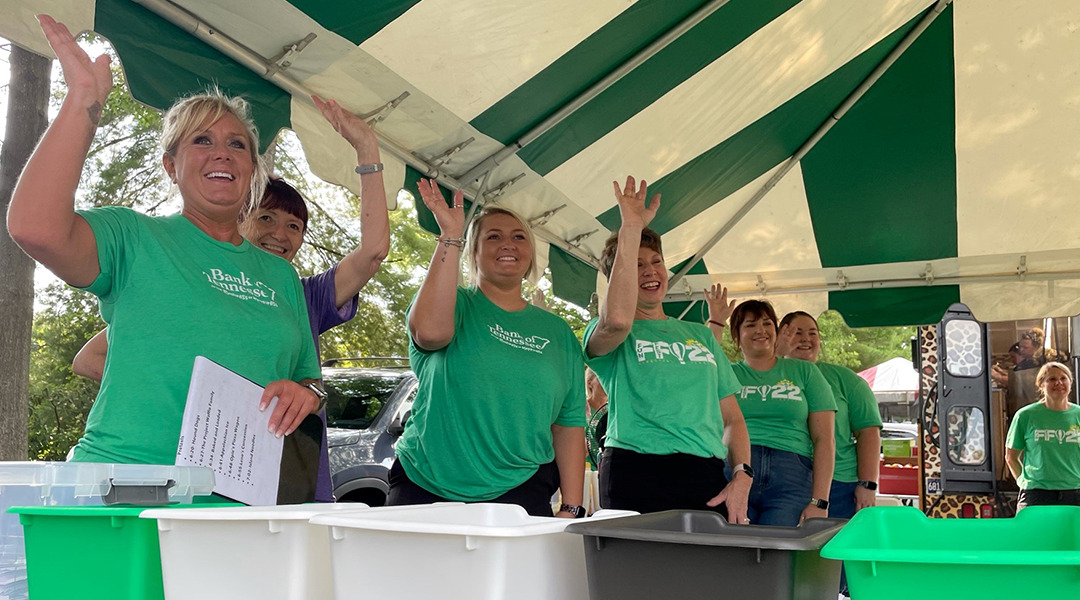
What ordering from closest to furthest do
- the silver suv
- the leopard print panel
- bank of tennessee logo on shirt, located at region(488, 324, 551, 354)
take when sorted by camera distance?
bank of tennessee logo on shirt, located at region(488, 324, 551, 354) < the silver suv < the leopard print panel

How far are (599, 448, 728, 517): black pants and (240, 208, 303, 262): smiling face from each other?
3.67ft

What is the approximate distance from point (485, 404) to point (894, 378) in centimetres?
1935

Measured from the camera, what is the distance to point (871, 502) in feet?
15.0

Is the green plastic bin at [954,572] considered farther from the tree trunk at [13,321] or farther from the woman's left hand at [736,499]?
the tree trunk at [13,321]

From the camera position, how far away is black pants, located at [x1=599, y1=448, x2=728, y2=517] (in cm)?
259

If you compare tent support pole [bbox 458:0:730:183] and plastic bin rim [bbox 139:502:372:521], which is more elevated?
tent support pole [bbox 458:0:730:183]

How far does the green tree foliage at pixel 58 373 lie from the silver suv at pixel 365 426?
5.02 m

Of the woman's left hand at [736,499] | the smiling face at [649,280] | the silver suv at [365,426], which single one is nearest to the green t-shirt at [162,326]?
the smiling face at [649,280]

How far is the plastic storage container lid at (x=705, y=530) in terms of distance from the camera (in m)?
1.05

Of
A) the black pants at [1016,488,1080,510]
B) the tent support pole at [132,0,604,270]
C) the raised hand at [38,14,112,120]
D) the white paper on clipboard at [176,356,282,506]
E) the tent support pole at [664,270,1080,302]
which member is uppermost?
the tent support pole at [132,0,604,270]

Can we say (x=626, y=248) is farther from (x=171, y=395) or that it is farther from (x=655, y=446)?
(x=171, y=395)

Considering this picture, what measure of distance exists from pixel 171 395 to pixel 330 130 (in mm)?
1199

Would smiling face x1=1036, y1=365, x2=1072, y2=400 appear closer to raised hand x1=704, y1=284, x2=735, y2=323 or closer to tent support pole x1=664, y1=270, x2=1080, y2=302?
tent support pole x1=664, y1=270, x2=1080, y2=302

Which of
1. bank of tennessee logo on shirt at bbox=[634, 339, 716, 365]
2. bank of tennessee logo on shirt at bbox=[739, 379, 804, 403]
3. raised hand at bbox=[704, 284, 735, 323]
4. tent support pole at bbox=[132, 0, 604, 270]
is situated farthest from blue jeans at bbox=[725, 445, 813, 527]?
tent support pole at bbox=[132, 0, 604, 270]
